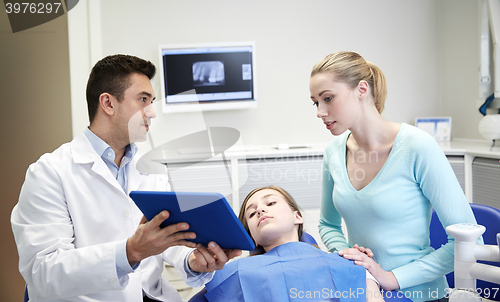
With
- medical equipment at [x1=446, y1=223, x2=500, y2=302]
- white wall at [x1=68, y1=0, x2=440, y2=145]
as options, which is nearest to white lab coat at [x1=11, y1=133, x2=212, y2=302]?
medical equipment at [x1=446, y1=223, x2=500, y2=302]

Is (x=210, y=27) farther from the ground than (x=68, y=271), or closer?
farther from the ground

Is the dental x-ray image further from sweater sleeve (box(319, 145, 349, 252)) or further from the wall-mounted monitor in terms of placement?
sweater sleeve (box(319, 145, 349, 252))

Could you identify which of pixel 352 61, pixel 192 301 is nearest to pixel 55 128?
pixel 192 301

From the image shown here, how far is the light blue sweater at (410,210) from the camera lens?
1.16 metres

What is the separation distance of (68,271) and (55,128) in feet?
3.56

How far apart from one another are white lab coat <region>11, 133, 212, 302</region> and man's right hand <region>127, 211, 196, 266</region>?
0.37 feet

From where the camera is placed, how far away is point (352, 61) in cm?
133

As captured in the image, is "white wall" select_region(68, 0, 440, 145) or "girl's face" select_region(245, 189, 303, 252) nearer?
"girl's face" select_region(245, 189, 303, 252)

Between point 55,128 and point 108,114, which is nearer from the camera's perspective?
point 108,114

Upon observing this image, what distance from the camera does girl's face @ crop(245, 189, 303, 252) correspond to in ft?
4.61

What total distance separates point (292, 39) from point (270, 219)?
6.95ft

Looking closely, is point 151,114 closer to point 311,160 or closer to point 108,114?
point 108,114

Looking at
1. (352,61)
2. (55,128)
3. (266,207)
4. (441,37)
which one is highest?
(441,37)

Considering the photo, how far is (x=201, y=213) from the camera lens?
0.80 meters
